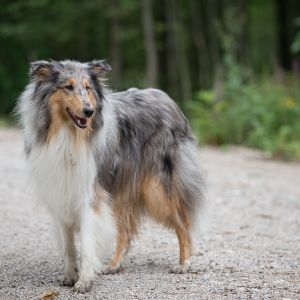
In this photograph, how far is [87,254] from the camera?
526cm

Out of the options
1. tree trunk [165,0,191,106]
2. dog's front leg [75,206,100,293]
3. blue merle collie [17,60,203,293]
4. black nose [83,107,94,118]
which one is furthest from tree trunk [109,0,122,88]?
black nose [83,107,94,118]

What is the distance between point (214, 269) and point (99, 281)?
1041 millimetres

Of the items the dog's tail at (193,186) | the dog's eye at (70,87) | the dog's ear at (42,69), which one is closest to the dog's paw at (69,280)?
the dog's tail at (193,186)

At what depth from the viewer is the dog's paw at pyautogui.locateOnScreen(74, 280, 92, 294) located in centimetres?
506

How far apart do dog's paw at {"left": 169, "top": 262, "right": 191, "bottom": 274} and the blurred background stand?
796 centimetres

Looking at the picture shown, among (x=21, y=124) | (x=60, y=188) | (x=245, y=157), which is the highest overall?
(x=21, y=124)

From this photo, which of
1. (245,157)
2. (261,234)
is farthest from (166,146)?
(245,157)

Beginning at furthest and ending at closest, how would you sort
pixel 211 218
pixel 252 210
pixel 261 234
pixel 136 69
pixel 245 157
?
1. pixel 136 69
2. pixel 245 157
3. pixel 252 210
4. pixel 211 218
5. pixel 261 234

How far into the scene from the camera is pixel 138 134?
235 inches

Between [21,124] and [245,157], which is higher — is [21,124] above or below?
above

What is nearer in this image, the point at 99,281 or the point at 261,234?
the point at 99,281

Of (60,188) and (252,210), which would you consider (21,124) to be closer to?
(60,188)

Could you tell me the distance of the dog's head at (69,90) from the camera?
5.12 metres

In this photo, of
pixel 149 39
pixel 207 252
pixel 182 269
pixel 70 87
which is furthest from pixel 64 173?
pixel 149 39
